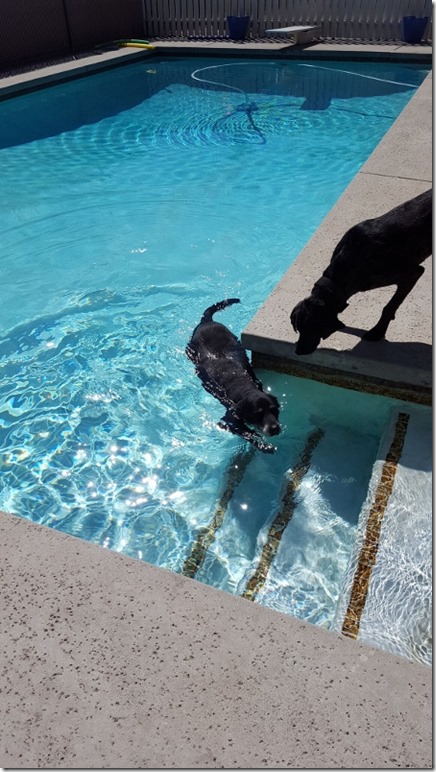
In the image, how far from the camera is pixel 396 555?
9.96 feet

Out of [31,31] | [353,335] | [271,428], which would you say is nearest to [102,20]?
[31,31]

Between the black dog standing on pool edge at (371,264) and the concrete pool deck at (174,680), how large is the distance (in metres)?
2.04

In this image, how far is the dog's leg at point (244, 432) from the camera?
153 inches

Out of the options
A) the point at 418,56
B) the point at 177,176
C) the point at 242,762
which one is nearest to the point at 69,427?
the point at 242,762

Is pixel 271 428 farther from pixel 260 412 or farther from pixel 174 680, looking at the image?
pixel 174 680

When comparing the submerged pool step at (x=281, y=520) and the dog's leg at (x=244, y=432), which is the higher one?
the dog's leg at (x=244, y=432)

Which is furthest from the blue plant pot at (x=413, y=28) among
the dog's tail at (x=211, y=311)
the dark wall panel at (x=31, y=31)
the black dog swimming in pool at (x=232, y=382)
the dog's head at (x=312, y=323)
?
the dog's head at (x=312, y=323)

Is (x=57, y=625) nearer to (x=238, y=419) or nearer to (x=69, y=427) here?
(x=238, y=419)

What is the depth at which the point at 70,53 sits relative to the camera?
1705 centimetres

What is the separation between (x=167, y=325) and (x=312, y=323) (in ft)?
7.24

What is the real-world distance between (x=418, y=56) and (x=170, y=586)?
17018 millimetres

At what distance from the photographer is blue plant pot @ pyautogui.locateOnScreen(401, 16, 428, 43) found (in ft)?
53.7

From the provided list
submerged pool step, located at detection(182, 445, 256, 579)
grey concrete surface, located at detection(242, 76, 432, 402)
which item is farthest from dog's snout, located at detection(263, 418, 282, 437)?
grey concrete surface, located at detection(242, 76, 432, 402)

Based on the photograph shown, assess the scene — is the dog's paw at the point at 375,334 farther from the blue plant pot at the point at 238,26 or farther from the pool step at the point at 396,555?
the blue plant pot at the point at 238,26
